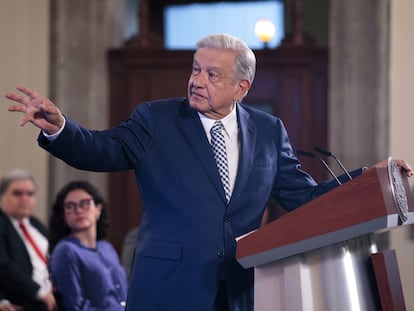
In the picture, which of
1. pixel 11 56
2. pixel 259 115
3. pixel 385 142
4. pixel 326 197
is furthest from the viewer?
pixel 11 56

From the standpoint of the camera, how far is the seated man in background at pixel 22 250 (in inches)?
254

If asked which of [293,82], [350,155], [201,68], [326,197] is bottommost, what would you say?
[326,197]

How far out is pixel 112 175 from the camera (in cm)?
959

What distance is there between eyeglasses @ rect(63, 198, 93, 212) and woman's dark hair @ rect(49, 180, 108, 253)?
0.12 feet

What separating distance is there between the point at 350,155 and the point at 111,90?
95.3 inches

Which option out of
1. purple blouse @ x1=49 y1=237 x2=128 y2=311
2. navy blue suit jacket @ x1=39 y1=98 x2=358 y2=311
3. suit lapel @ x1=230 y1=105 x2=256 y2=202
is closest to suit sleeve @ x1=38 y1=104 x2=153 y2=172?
navy blue suit jacket @ x1=39 y1=98 x2=358 y2=311

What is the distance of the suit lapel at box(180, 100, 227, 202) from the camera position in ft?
12.0

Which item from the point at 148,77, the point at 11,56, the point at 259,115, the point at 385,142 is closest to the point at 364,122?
the point at 385,142

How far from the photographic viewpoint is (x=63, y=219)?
6.07 metres

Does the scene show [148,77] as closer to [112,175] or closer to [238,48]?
[112,175]

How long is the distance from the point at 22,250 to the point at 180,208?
11.3ft

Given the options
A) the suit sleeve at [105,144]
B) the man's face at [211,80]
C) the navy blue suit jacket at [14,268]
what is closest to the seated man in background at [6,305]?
the navy blue suit jacket at [14,268]

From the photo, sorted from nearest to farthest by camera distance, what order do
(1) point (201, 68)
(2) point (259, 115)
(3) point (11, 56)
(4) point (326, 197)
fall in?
(4) point (326, 197), (1) point (201, 68), (2) point (259, 115), (3) point (11, 56)

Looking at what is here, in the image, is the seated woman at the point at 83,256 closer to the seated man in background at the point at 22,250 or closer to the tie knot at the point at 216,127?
the seated man in background at the point at 22,250
